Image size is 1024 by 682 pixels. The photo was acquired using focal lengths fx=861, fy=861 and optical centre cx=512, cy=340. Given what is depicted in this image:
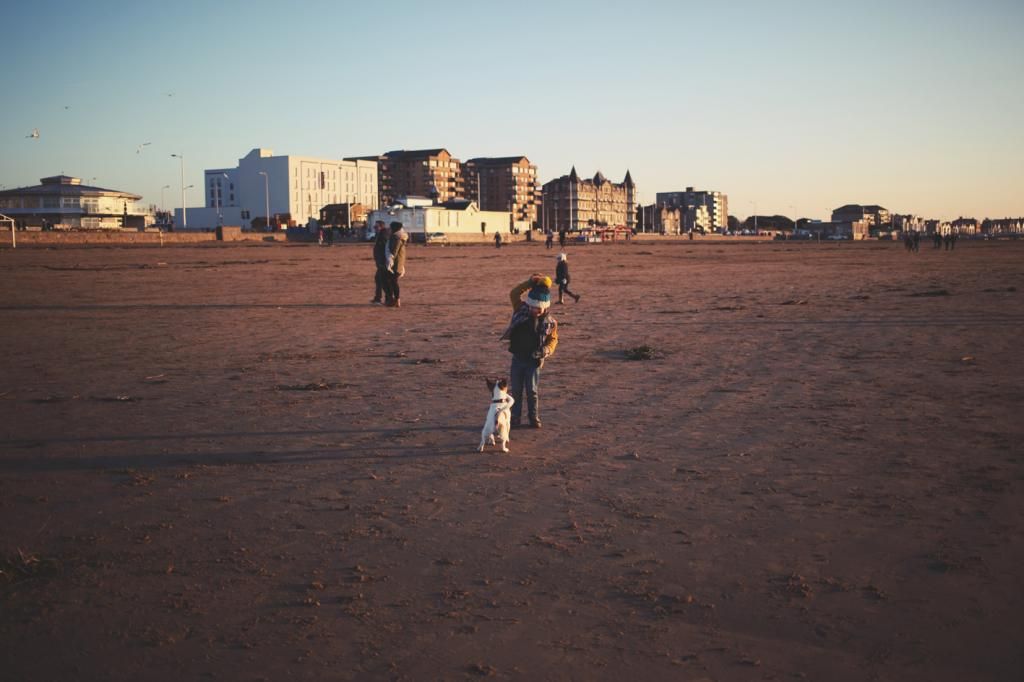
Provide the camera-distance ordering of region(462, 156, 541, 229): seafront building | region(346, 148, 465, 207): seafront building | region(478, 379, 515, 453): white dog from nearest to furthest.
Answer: region(478, 379, 515, 453): white dog, region(346, 148, 465, 207): seafront building, region(462, 156, 541, 229): seafront building

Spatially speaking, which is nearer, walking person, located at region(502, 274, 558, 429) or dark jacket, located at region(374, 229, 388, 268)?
walking person, located at region(502, 274, 558, 429)

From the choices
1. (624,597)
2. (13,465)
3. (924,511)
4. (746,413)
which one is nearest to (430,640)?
(624,597)

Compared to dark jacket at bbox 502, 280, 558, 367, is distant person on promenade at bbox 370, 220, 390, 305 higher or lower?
higher

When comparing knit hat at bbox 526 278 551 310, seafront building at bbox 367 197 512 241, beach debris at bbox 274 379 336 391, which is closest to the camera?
knit hat at bbox 526 278 551 310

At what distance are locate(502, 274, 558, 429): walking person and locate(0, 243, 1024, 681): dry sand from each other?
0.48m

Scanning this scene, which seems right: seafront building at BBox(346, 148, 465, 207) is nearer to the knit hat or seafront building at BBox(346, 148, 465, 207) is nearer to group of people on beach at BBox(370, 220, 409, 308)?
group of people on beach at BBox(370, 220, 409, 308)

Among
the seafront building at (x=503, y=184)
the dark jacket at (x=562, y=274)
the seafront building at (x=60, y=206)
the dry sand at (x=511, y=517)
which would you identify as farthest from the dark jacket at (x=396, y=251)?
the seafront building at (x=503, y=184)

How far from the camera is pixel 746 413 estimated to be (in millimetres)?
8828

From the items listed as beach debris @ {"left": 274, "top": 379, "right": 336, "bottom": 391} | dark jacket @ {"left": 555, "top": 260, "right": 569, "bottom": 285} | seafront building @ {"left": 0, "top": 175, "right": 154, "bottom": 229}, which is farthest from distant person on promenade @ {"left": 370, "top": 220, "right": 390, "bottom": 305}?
seafront building @ {"left": 0, "top": 175, "right": 154, "bottom": 229}

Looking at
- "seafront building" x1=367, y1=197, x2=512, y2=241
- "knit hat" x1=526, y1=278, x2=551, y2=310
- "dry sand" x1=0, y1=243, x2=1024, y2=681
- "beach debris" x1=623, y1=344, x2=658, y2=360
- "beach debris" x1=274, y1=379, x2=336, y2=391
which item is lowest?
"dry sand" x1=0, y1=243, x2=1024, y2=681

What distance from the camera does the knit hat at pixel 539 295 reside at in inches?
317

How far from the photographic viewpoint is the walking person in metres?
8.08

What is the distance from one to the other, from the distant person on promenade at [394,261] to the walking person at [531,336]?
1174cm

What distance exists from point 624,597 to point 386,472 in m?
2.81
